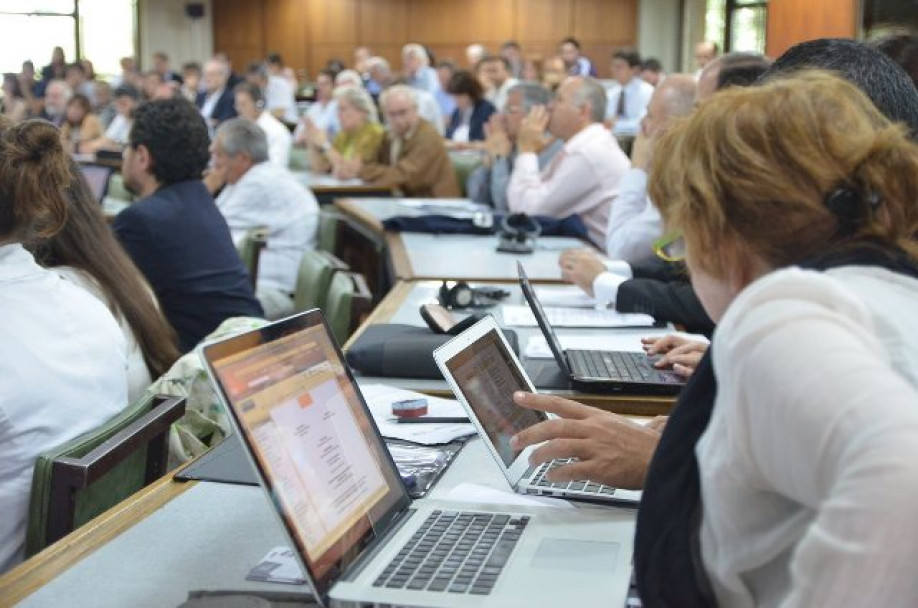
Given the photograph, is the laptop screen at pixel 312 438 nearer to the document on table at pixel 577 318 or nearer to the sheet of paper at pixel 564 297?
the document on table at pixel 577 318

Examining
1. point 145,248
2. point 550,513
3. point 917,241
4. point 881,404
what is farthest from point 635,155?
point 881,404

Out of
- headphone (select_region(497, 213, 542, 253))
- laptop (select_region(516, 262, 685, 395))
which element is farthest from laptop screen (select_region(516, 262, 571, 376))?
headphone (select_region(497, 213, 542, 253))

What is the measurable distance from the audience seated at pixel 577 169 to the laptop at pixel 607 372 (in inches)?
85.9

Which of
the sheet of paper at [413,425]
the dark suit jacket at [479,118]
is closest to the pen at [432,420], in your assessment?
the sheet of paper at [413,425]

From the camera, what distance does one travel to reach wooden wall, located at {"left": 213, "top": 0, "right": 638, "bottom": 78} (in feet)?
51.0

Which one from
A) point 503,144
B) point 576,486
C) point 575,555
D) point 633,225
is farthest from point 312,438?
point 503,144

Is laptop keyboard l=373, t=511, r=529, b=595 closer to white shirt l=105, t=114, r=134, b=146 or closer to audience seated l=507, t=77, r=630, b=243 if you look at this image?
audience seated l=507, t=77, r=630, b=243

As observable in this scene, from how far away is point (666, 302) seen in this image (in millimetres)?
2666

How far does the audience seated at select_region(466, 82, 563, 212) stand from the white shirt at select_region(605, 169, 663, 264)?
183 cm

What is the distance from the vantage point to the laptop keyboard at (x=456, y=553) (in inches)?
45.0

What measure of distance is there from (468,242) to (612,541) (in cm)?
283

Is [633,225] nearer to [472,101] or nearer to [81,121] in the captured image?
[472,101]

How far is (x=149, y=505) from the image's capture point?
4.91 feet

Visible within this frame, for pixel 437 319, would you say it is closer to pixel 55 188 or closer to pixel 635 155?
pixel 55 188
